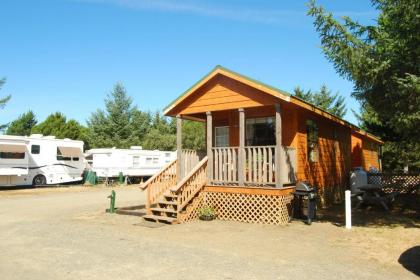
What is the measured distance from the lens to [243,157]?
11336 millimetres

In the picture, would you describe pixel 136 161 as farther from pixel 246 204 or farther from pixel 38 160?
pixel 246 204

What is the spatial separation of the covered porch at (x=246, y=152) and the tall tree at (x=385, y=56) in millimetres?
2232

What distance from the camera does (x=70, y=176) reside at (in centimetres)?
2675

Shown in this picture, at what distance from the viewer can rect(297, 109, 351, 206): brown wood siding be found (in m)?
12.7

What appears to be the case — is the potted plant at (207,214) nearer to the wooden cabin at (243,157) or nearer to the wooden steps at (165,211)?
the wooden cabin at (243,157)

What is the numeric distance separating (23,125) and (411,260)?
190 ft

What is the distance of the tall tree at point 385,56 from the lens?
9203 millimetres

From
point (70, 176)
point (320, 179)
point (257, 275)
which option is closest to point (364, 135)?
point (320, 179)

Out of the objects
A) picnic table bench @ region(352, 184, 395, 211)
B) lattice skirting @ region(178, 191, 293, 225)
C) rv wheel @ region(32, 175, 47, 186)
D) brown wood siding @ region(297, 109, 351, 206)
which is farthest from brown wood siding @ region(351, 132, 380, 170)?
rv wheel @ region(32, 175, 47, 186)

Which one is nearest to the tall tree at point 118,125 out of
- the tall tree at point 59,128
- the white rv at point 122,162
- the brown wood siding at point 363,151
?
the tall tree at point 59,128

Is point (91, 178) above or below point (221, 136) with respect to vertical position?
below

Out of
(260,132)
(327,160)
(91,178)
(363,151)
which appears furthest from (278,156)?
(91,178)

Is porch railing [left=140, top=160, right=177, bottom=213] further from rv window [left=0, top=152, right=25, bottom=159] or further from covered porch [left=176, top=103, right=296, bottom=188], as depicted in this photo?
rv window [left=0, top=152, right=25, bottom=159]

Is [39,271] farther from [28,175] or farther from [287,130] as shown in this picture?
[28,175]
